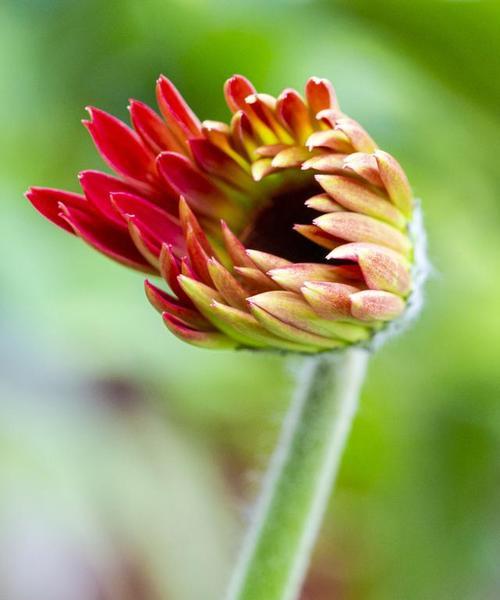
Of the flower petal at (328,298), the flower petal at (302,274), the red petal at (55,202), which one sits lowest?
the flower petal at (328,298)

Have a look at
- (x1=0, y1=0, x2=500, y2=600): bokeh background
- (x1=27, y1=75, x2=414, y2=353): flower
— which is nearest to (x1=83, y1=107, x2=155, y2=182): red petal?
(x1=27, y1=75, x2=414, y2=353): flower

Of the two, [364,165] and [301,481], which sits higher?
[364,165]

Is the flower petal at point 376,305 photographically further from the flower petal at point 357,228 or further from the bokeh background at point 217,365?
the bokeh background at point 217,365

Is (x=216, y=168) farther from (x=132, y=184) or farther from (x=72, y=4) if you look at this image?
(x=72, y=4)

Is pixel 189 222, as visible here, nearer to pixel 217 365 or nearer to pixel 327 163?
pixel 327 163

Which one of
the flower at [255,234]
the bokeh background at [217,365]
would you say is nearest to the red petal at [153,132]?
the flower at [255,234]

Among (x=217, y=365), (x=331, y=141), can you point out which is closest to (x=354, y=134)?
(x=331, y=141)

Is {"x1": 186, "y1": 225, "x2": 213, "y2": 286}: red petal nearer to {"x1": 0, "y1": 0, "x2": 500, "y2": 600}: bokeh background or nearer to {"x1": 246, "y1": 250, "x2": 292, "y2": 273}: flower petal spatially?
{"x1": 246, "y1": 250, "x2": 292, "y2": 273}: flower petal
